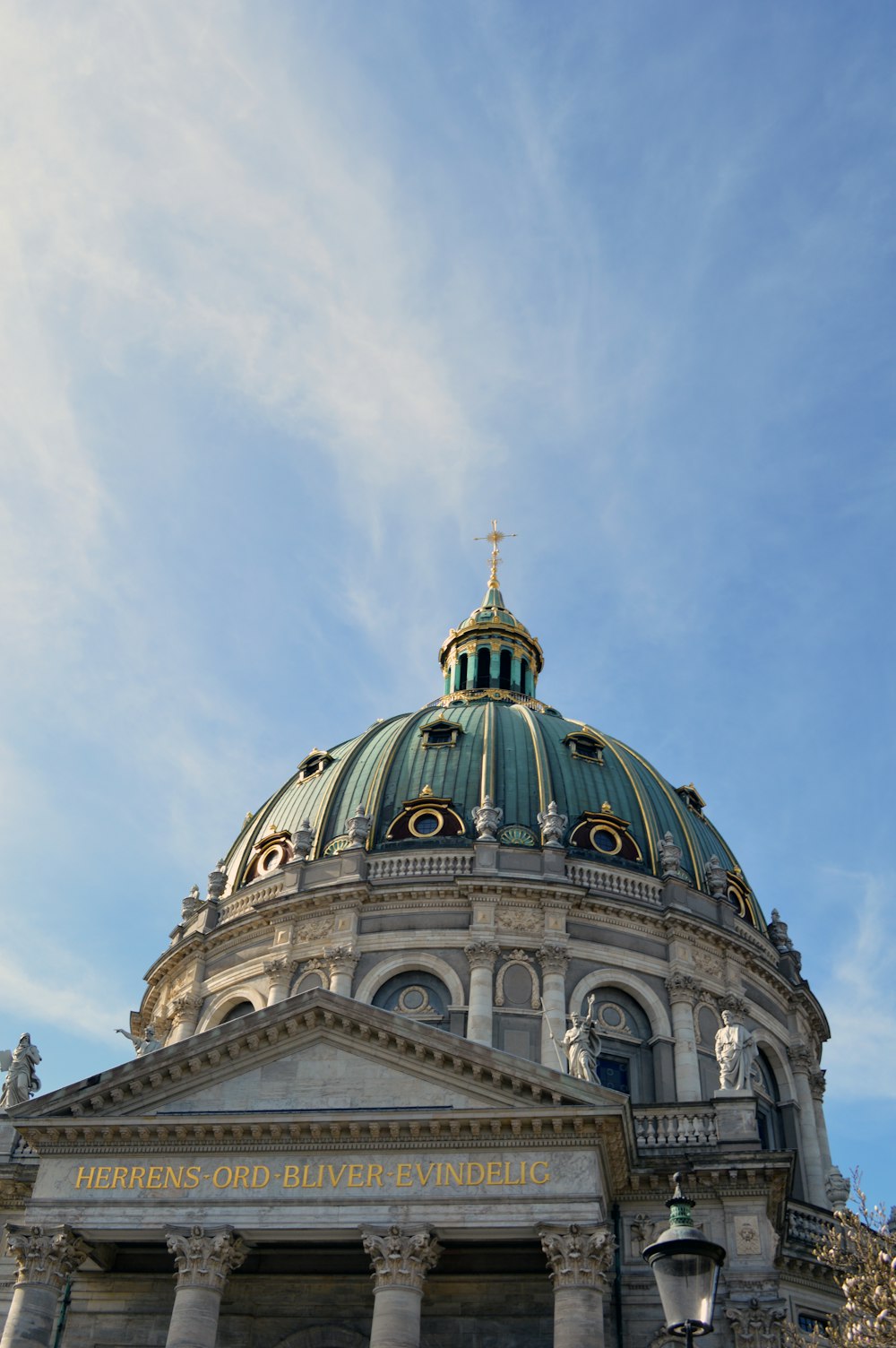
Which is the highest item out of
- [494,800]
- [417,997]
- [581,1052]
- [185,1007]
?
[494,800]

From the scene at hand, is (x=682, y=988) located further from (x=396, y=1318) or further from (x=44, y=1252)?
(x=44, y=1252)

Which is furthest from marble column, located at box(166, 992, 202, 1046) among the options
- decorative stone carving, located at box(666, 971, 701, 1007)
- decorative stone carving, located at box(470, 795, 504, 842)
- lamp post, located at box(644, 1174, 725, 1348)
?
lamp post, located at box(644, 1174, 725, 1348)

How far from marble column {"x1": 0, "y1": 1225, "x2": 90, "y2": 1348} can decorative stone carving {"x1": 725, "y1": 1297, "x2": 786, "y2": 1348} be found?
13.4 m

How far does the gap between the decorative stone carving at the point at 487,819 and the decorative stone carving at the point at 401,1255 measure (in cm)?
1795

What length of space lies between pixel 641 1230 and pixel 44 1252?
39.9ft

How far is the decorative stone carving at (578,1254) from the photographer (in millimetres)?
25141

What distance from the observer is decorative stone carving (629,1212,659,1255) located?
28797 mm

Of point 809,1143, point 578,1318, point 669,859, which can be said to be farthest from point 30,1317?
point 809,1143

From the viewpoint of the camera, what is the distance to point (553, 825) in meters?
43.6

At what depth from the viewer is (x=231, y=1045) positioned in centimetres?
2889

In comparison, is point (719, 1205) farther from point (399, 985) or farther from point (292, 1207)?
point (399, 985)

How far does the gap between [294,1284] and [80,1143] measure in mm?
5610

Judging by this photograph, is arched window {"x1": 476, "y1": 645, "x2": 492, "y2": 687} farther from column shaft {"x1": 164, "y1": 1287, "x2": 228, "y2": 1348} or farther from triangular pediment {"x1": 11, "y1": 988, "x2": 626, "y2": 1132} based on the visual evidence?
column shaft {"x1": 164, "y1": 1287, "x2": 228, "y2": 1348}

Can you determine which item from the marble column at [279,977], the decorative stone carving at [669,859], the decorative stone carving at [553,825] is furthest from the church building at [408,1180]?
the decorative stone carving at [669,859]
